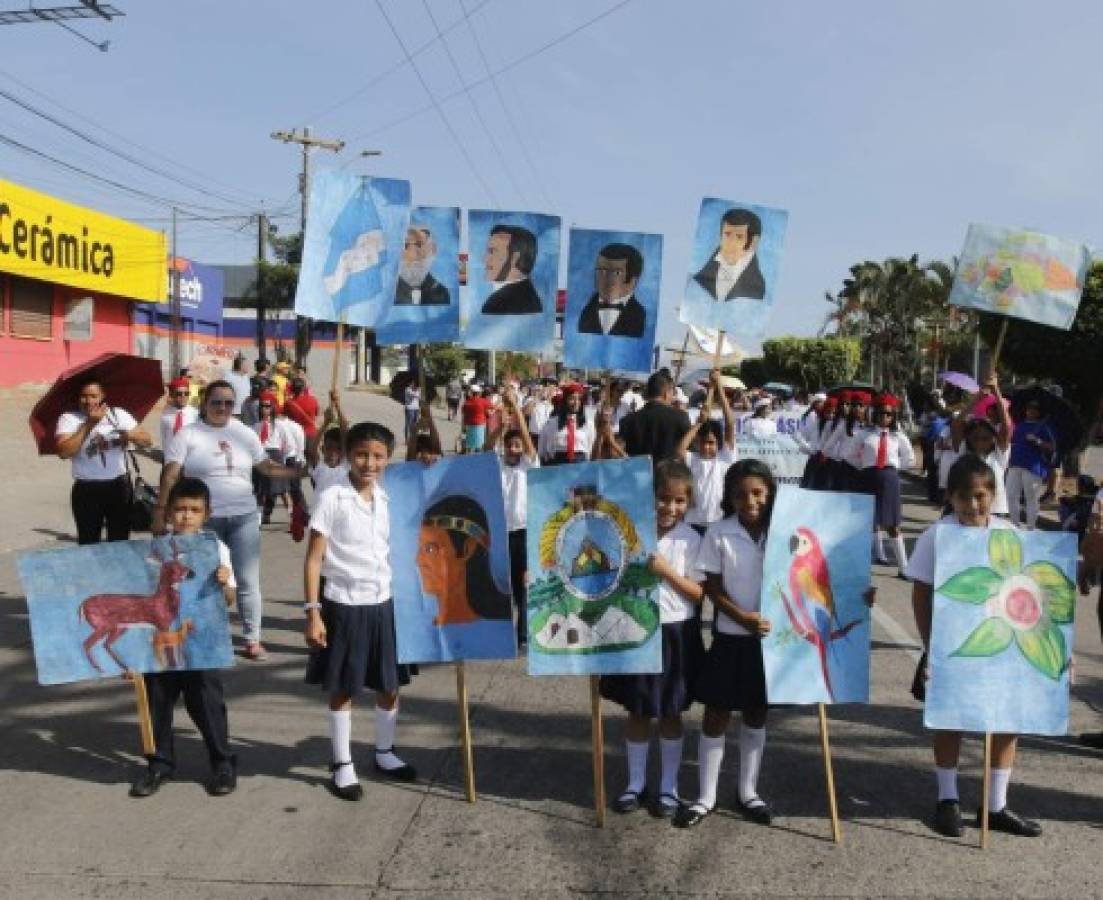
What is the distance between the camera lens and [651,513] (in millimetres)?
4273

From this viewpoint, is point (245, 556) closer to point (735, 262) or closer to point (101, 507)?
point (101, 507)

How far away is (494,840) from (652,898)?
0.73 m

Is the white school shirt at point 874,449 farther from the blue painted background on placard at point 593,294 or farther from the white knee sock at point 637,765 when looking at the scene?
the white knee sock at point 637,765

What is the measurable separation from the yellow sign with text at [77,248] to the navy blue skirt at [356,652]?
2455 centimetres

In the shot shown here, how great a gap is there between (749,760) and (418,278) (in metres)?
3.08

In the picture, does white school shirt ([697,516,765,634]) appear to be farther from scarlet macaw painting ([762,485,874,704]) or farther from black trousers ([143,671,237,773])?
black trousers ([143,671,237,773])

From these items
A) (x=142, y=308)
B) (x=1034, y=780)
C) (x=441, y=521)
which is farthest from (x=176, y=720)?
(x=142, y=308)

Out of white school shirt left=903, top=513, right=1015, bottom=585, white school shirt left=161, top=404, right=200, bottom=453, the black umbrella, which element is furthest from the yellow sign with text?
white school shirt left=903, top=513, right=1015, bottom=585

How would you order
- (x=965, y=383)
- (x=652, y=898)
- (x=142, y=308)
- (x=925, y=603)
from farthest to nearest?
(x=142, y=308)
(x=965, y=383)
(x=925, y=603)
(x=652, y=898)

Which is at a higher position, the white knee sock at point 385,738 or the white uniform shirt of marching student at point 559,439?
the white uniform shirt of marching student at point 559,439

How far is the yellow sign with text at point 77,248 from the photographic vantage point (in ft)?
84.6

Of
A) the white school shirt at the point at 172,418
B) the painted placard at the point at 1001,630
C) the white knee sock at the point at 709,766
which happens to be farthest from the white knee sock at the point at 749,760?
the white school shirt at the point at 172,418

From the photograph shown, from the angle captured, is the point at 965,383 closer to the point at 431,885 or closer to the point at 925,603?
the point at 925,603

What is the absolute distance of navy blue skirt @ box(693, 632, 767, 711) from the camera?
13.8ft
